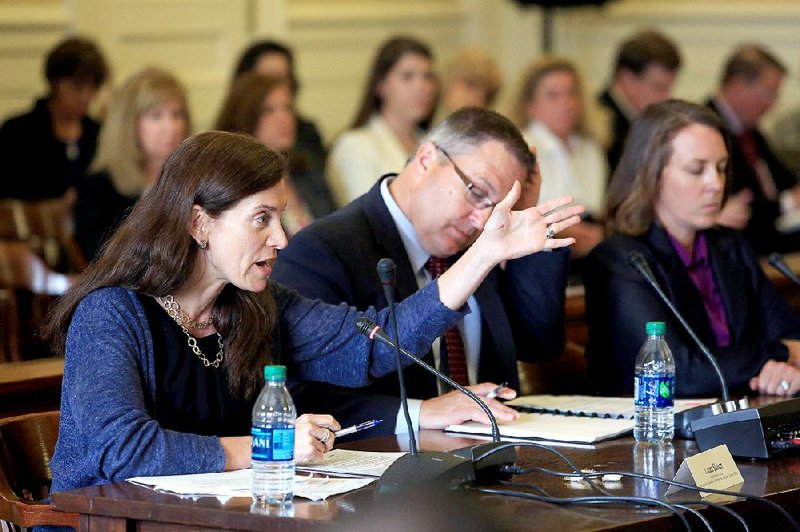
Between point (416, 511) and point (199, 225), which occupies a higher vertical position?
point (199, 225)

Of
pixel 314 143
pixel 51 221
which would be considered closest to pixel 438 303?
pixel 51 221

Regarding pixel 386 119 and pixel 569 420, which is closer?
pixel 569 420

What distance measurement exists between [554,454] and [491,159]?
2.97 feet

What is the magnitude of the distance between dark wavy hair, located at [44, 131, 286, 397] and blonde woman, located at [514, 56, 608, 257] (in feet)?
13.2

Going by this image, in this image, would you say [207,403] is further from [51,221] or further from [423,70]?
[423,70]

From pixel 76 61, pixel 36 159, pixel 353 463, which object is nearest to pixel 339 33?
pixel 76 61

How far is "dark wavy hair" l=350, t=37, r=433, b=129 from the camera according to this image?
256 inches

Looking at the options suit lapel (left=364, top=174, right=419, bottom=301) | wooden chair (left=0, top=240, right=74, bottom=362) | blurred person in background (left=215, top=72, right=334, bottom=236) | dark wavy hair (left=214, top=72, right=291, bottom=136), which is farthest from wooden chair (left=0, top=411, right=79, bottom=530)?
dark wavy hair (left=214, top=72, right=291, bottom=136)

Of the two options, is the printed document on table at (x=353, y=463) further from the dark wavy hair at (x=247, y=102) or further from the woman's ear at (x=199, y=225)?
the dark wavy hair at (x=247, y=102)

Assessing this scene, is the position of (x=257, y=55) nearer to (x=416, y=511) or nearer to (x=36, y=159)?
(x=36, y=159)

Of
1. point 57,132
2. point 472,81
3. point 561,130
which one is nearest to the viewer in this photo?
point 57,132

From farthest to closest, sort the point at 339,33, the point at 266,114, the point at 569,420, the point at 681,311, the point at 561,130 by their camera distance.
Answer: the point at 339,33
the point at 561,130
the point at 266,114
the point at 681,311
the point at 569,420

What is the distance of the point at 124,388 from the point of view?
7.86 ft

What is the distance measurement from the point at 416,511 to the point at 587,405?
44.5 inches
